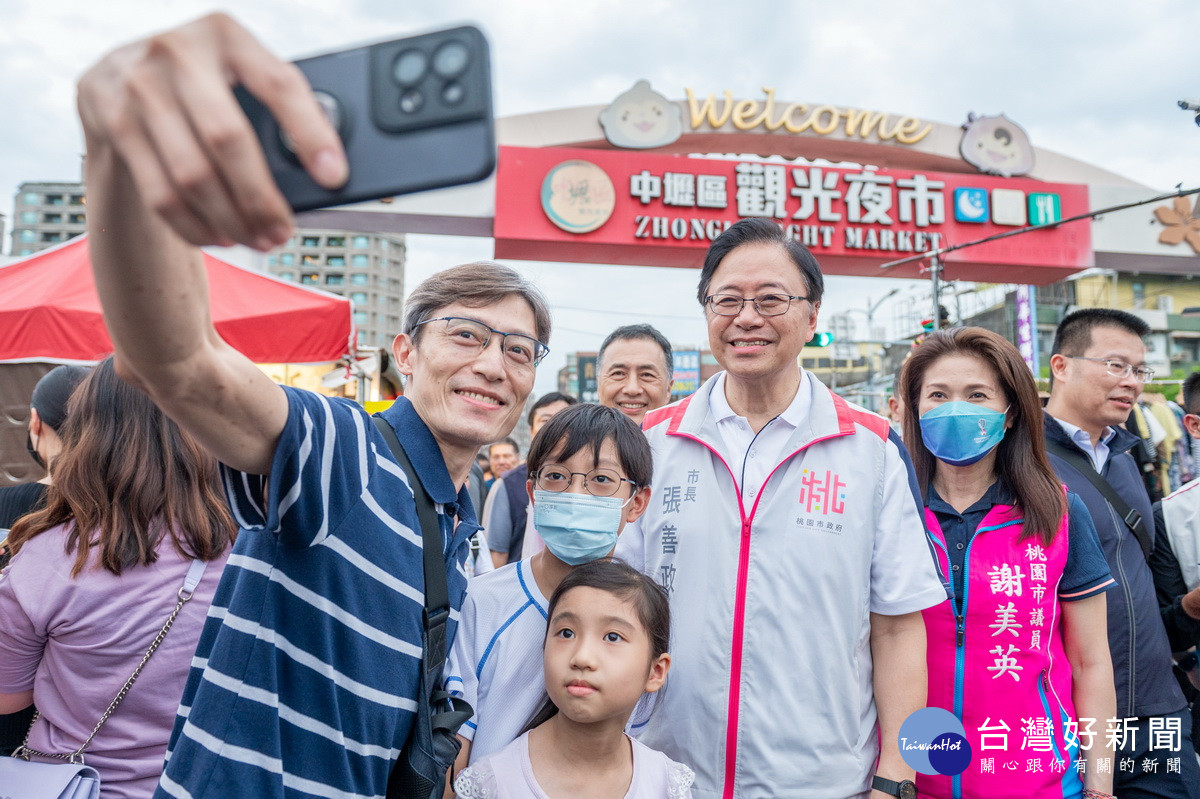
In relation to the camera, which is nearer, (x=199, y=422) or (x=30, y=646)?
(x=199, y=422)

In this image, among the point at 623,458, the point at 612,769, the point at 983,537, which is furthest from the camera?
the point at 983,537

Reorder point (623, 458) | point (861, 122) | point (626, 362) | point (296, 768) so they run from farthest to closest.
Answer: point (861, 122)
point (626, 362)
point (623, 458)
point (296, 768)

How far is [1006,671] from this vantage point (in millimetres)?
2031

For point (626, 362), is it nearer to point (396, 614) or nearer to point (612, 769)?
point (612, 769)

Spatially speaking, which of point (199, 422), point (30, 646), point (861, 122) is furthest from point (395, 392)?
point (199, 422)

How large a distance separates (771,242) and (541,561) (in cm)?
103

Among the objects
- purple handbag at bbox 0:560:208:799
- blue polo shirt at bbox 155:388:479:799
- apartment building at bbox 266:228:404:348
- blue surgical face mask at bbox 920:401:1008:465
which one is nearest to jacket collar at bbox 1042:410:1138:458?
blue surgical face mask at bbox 920:401:1008:465

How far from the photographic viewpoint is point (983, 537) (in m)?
2.17

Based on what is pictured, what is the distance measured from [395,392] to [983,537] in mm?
11252

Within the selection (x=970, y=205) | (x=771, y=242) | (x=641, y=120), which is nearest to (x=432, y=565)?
(x=771, y=242)

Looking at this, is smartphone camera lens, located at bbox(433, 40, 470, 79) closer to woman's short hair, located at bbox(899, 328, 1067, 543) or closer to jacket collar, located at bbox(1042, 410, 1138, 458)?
woman's short hair, located at bbox(899, 328, 1067, 543)

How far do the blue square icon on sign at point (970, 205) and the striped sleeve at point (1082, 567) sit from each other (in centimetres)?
1100

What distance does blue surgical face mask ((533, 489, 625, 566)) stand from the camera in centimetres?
190

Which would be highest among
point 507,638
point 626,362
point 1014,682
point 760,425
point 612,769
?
point 626,362
